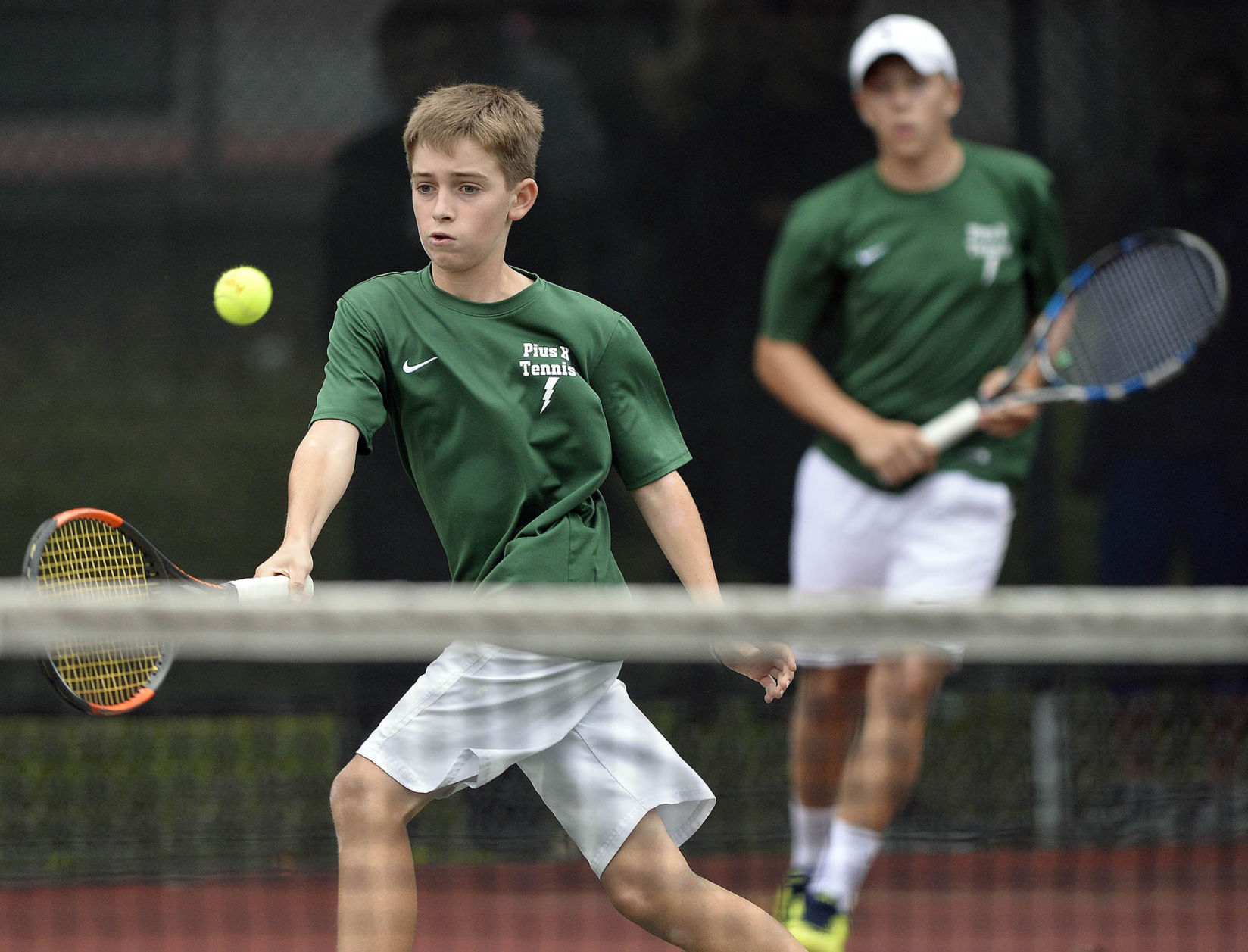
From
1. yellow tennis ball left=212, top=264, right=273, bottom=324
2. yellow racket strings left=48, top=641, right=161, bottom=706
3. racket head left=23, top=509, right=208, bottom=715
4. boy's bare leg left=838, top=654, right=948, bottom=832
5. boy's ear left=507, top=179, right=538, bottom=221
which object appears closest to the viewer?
racket head left=23, top=509, right=208, bottom=715

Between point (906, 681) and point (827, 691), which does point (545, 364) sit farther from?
point (827, 691)

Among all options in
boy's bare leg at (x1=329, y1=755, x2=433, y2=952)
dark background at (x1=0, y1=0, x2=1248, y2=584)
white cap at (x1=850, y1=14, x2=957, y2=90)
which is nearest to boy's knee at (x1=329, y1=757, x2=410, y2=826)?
boy's bare leg at (x1=329, y1=755, x2=433, y2=952)

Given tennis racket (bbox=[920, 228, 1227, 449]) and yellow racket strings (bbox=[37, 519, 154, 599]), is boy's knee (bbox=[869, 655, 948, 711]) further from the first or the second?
yellow racket strings (bbox=[37, 519, 154, 599])

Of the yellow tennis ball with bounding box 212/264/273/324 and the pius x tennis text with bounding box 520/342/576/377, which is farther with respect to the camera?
the yellow tennis ball with bounding box 212/264/273/324

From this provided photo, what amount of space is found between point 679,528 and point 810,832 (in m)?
1.35

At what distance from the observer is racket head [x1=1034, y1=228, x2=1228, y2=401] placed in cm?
387

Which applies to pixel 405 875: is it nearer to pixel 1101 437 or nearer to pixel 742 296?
pixel 742 296

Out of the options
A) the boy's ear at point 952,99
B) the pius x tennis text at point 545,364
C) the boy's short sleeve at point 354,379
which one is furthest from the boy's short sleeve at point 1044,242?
the boy's short sleeve at point 354,379

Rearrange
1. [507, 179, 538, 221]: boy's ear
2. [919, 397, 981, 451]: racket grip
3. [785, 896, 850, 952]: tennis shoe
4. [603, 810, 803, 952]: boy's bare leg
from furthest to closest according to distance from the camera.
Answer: [919, 397, 981, 451]: racket grip
[785, 896, 850, 952]: tennis shoe
[507, 179, 538, 221]: boy's ear
[603, 810, 803, 952]: boy's bare leg

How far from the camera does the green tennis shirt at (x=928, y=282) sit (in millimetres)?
3818

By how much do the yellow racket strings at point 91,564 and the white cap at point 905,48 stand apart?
2000 mm

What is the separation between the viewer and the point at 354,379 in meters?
2.46

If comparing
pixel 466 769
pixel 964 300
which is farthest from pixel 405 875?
pixel 964 300

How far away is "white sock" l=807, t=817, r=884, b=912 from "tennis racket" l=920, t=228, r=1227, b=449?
84 cm
